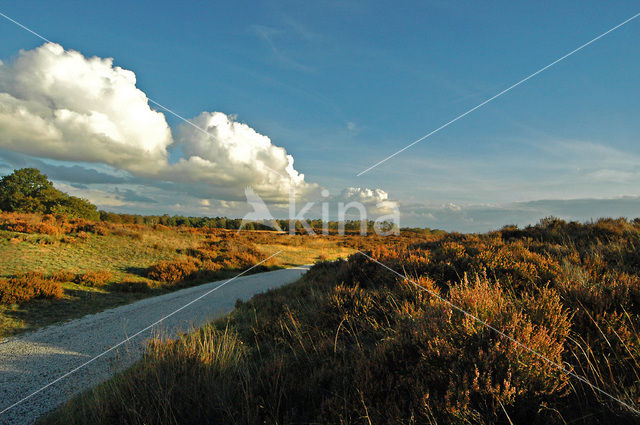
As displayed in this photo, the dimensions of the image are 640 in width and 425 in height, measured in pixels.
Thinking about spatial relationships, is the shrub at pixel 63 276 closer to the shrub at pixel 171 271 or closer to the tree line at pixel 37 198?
the shrub at pixel 171 271

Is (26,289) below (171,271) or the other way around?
the other way around

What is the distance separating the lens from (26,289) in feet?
31.7

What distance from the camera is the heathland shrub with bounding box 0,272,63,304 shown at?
915cm

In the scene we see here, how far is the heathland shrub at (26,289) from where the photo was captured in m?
9.15

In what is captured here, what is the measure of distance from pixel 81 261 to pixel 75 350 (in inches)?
465

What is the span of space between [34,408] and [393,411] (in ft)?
17.1

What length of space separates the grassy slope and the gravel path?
990mm

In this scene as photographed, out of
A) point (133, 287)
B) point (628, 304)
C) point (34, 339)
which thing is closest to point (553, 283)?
point (628, 304)

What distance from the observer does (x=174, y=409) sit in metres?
3.32

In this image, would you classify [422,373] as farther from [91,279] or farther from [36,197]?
[36,197]

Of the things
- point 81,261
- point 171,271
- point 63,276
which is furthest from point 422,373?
point 81,261

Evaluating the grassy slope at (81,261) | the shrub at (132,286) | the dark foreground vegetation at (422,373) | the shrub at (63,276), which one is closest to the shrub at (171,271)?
the grassy slope at (81,261)

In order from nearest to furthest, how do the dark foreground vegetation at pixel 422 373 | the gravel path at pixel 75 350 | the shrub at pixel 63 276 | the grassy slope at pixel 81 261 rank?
the dark foreground vegetation at pixel 422 373
the gravel path at pixel 75 350
the grassy slope at pixel 81 261
the shrub at pixel 63 276

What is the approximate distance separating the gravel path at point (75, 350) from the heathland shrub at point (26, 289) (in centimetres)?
220
